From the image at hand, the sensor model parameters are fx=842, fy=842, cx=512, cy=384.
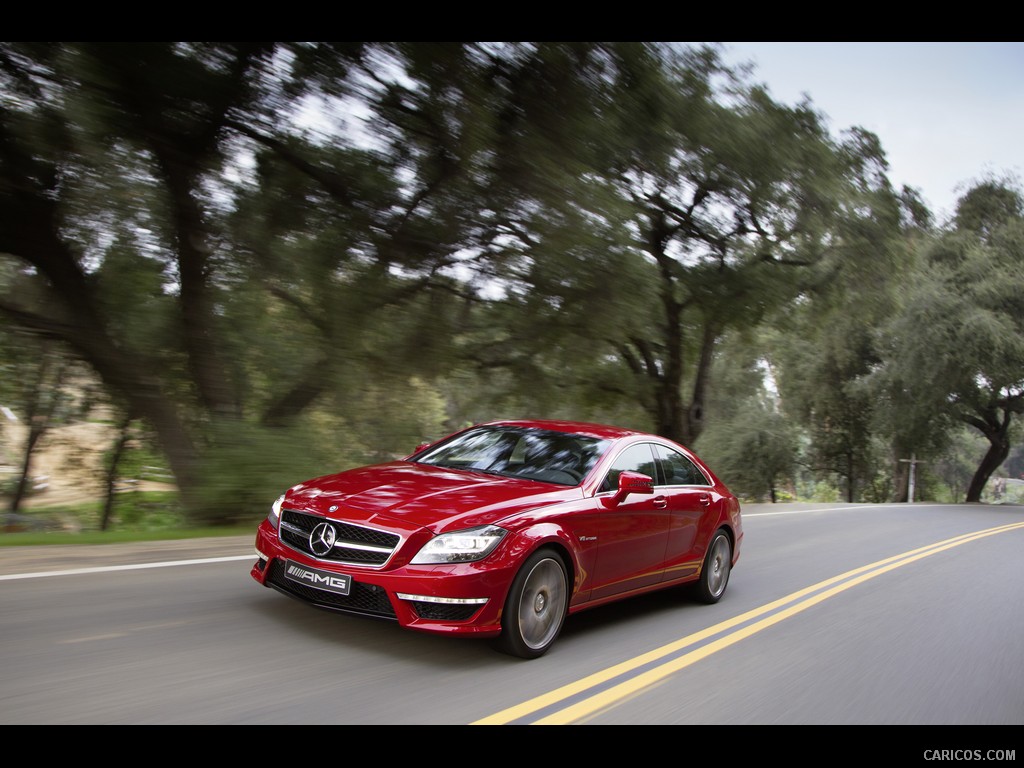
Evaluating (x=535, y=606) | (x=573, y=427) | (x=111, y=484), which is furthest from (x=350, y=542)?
(x=111, y=484)

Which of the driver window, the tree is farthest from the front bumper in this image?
the tree

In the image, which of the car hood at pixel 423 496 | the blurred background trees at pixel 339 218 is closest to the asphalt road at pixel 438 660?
the car hood at pixel 423 496

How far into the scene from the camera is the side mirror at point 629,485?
6.15 metres

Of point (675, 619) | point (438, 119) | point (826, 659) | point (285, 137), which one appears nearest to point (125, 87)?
point (285, 137)

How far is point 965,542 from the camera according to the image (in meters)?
15.3

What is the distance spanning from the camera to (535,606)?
5.41 metres

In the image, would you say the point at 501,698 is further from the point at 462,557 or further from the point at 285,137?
the point at 285,137

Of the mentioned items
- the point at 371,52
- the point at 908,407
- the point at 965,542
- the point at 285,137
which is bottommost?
the point at 965,542

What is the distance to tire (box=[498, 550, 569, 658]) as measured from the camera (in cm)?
517

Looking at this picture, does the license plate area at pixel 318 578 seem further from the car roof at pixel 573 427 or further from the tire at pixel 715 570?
the tire at pixel 715 570

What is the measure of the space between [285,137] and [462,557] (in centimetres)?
895
